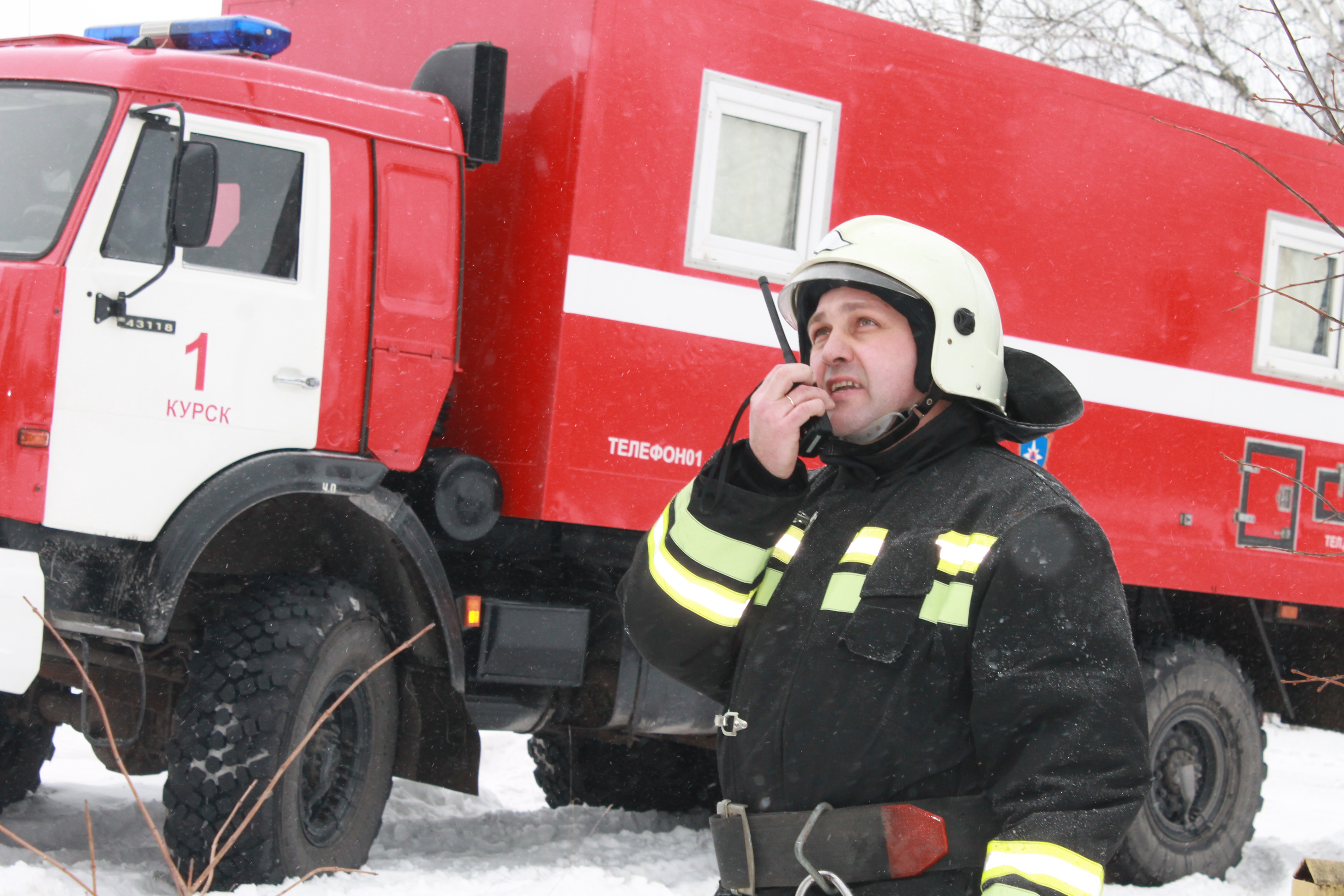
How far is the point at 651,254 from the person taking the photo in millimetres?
4973

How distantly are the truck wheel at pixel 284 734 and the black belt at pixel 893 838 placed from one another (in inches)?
104

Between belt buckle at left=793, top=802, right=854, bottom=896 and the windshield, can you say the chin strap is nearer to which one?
belt buckle at left=793, top=802, right=854, bottom=896

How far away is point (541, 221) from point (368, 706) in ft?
6.16

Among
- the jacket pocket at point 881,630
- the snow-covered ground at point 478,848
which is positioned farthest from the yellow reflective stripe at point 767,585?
the snow-covered ground at point 478,848

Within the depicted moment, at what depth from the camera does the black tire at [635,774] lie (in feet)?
22.5

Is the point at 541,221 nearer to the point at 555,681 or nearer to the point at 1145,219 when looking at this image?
the point at 555,681

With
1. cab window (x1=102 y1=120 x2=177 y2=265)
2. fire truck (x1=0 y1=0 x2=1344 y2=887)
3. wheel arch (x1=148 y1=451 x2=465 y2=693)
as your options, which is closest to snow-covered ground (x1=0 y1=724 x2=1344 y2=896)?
fire truck (x1=0 y1=0 x2=1344 y2=887)

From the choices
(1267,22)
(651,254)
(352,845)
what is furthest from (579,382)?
(1267,22)

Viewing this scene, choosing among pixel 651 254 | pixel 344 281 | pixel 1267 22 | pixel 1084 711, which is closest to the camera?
pixel 1084 711

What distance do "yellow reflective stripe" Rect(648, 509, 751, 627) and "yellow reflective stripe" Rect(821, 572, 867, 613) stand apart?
8.0 inches

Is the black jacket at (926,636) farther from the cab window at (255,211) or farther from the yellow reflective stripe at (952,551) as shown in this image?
the cab window at (255,211)

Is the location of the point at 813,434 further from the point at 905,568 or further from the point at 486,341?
the point at 486,341

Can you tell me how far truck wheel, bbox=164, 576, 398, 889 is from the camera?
13.7 feet

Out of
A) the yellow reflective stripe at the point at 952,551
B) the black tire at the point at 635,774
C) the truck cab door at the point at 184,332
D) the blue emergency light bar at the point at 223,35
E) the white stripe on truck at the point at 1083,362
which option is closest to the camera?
the yellow reflective stripe at the point at 952,551
